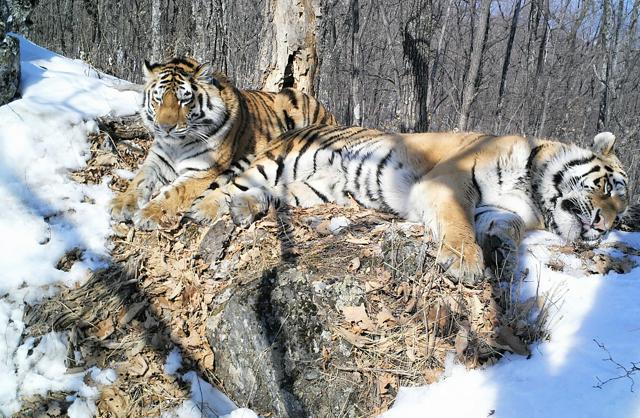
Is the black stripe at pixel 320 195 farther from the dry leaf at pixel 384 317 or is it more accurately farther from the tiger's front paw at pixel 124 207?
the dry leaf at pixel 384 317

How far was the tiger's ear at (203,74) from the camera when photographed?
4090 mm

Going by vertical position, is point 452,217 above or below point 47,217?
above

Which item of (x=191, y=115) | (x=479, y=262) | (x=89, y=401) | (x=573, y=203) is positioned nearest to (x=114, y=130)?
(x=191, y=115)

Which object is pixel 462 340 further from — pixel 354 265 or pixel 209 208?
pixel 209 208

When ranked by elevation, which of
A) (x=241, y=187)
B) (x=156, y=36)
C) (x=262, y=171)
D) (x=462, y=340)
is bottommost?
(x=462, y=340)

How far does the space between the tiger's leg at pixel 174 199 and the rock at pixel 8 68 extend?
64.7 inches

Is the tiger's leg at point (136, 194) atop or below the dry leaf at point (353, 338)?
atop

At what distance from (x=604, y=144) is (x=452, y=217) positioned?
1.54 meters

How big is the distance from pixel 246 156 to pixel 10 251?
194cm

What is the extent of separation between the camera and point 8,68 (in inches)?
163

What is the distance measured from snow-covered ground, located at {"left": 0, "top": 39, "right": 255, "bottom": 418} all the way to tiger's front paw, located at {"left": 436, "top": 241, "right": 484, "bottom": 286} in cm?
136

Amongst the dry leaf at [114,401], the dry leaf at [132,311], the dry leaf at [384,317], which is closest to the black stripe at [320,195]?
the dry leaf at [384,317]

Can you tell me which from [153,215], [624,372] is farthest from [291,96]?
[624,372]

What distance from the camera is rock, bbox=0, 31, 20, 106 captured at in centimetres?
410
